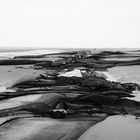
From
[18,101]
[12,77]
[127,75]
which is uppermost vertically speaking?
[18,101]

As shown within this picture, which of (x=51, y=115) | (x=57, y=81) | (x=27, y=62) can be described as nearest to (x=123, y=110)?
(x=51, y=115)

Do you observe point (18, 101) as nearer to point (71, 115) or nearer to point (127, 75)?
point (71, 115)

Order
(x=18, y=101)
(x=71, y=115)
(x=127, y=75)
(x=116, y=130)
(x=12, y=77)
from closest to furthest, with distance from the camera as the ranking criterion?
(x=116, y=130), (x=71, y=115), (x=18, y=101), (x=12, y=77), (x=127, y=75)

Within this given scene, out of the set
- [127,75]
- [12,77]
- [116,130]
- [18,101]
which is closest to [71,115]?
[116,130]

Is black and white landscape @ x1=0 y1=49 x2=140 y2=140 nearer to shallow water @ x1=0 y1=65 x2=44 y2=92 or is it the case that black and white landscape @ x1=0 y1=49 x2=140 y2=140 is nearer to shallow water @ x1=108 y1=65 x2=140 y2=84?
shallow water @ x1=0 y1=65 x2=44 y2=92

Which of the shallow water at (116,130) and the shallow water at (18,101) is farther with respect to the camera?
the shallow water at (18,101)

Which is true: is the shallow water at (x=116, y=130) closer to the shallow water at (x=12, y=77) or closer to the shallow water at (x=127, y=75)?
the shallow water at (x=12, y=77)

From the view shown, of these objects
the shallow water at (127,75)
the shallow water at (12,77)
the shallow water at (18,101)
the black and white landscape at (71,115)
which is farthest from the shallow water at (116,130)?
the shallow water at (127,75)

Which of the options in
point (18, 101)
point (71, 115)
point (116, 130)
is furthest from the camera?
point (18, 101)

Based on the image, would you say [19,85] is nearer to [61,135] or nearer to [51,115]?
[51,115]
